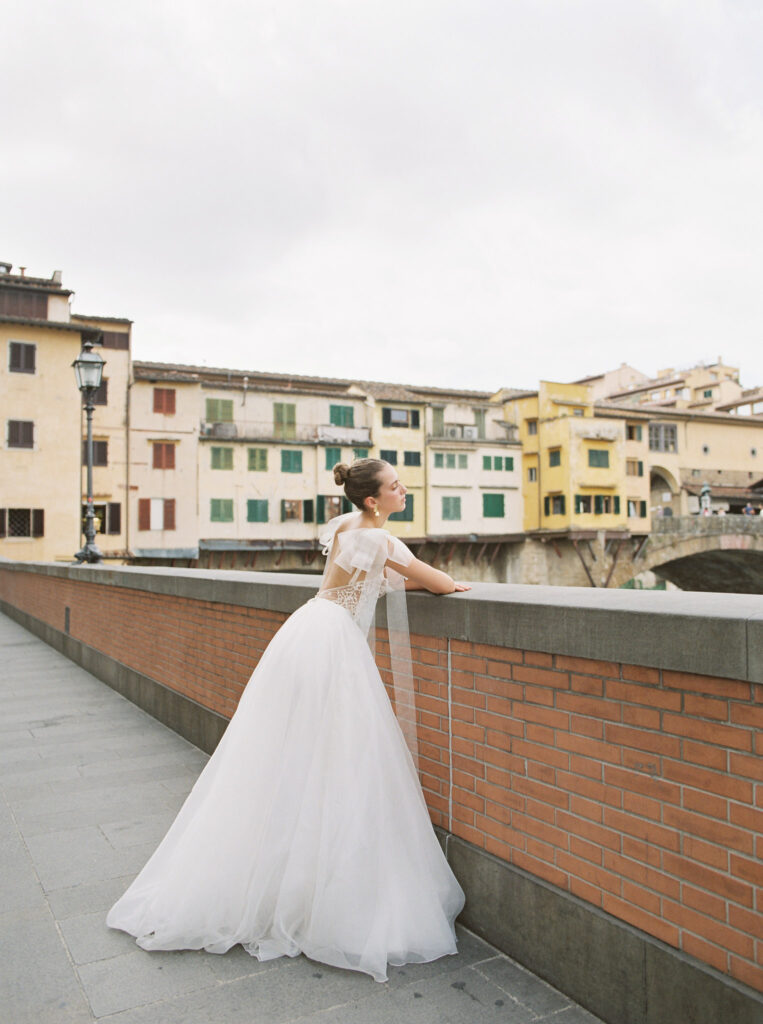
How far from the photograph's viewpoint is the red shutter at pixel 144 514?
37.8m

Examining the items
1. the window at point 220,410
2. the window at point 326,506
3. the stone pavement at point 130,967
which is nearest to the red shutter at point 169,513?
the window at point 220,410

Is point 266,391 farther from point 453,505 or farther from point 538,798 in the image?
point 538,798

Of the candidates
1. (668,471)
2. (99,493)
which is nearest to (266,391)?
(99,493)

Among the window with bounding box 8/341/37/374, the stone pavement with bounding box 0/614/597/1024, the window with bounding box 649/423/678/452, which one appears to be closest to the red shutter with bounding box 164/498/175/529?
the window with bounding box 8/341/37/374

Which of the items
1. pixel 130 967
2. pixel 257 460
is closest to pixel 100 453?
pixel 257 460

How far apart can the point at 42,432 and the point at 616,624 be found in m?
37.0

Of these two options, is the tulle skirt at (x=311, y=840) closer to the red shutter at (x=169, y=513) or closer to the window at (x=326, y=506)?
the red shutter at (x=169, y=513)

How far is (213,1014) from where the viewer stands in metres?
2.48

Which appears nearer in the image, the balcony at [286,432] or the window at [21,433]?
the window at [21,433]

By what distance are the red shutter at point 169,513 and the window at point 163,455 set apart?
1.73 m

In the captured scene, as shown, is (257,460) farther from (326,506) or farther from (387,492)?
(387,492)

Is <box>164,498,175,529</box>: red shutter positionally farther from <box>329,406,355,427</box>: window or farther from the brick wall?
the brick wall

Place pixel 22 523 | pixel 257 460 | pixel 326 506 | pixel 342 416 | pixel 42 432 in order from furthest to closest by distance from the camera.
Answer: pixel 342 416 < pixel 326 506 < pixel 257 460 < pixel 42 432 < pixel 22 523

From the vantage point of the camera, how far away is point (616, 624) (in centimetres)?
237
